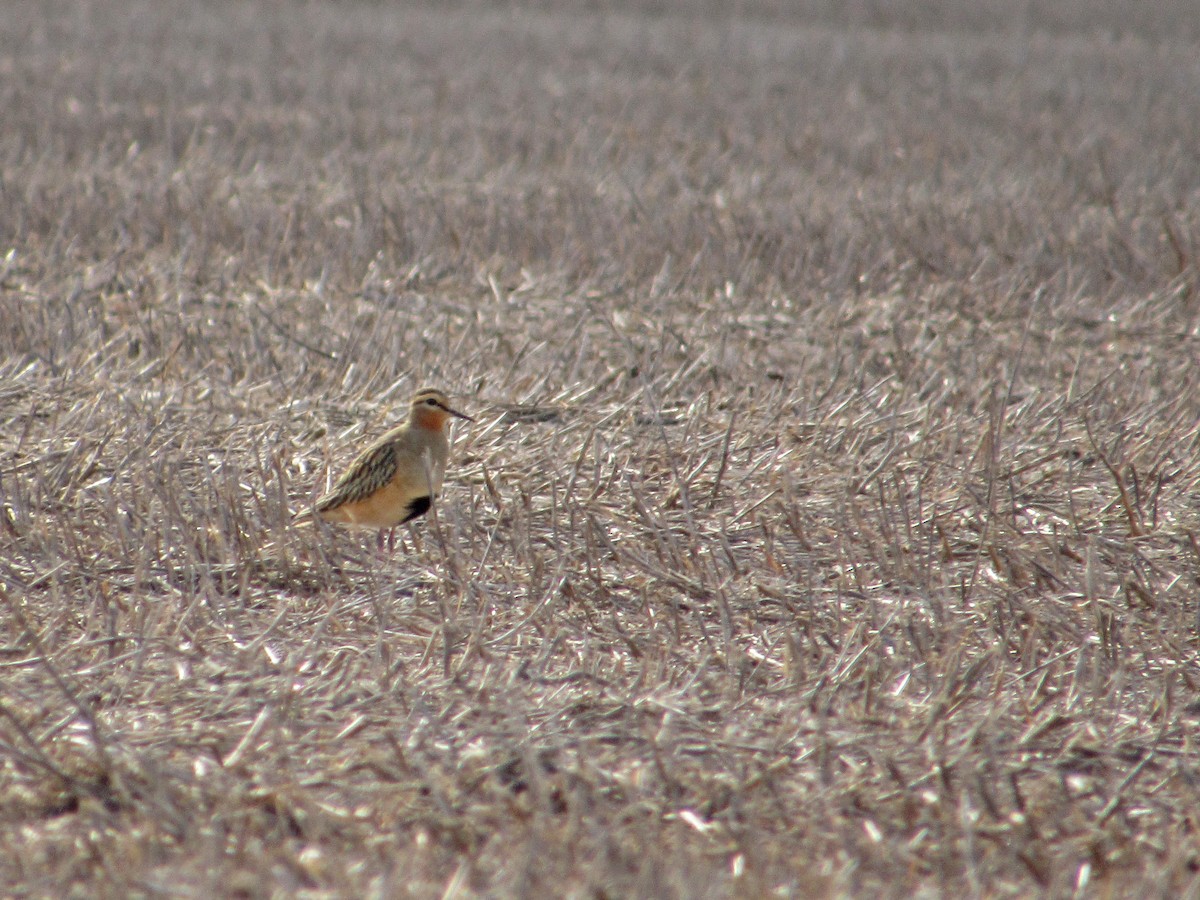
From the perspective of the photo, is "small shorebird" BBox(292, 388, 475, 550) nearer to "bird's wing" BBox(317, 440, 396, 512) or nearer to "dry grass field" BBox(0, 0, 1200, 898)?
"bird's wing" BBox(317, 440, 396, 512)

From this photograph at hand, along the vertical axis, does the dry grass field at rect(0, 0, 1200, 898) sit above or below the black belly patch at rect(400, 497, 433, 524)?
below

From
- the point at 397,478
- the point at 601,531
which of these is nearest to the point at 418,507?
the point at 397,478

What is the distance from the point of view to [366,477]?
4.33 metres

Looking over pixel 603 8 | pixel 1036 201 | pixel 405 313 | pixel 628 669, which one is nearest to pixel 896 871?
pixel 628 669

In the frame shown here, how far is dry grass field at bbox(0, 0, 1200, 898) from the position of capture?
2938mm

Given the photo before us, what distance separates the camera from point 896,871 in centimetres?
273

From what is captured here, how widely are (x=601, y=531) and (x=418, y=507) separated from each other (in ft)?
1.73

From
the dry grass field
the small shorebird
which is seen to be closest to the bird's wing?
the small shorebird

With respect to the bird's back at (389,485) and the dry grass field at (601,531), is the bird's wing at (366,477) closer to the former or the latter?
the bird's back at (389,485)

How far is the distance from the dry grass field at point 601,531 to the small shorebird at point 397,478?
0.42 feet

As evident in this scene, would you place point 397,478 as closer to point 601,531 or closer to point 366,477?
point 366,477

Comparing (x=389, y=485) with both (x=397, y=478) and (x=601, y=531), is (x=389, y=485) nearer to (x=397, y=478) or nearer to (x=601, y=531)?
(x=397, y=478)

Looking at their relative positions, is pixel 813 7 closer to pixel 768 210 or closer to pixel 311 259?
pixel 768 210

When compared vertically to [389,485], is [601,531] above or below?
below
